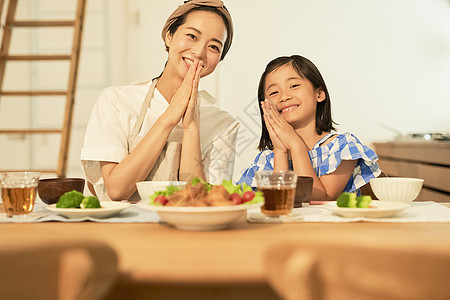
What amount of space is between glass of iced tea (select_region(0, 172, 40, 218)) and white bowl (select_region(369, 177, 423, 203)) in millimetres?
923

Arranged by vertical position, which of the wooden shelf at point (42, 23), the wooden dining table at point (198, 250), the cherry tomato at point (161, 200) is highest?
the wooden shelf at point (42, 23)

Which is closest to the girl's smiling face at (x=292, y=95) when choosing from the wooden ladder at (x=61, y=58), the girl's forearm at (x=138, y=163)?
the girl's forearm at (x=138, y=163)

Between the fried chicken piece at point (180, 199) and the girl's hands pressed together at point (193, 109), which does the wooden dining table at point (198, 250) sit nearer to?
the fried chicken piece at point (180, 199)

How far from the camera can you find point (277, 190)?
1030 millimetres

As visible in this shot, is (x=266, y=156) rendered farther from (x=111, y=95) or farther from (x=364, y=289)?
(x=364, y=289)

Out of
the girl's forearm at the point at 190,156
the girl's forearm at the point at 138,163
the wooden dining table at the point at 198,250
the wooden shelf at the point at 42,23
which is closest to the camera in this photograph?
the wooden dining table at the point at 198,250

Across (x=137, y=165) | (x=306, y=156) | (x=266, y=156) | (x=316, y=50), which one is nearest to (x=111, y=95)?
(x=137, y=165)

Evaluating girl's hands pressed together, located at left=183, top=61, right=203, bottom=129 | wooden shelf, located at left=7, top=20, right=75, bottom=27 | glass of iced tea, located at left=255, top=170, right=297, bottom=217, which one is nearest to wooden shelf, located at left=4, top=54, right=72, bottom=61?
wooden shelf, located at left=7, top=20, right=75, bottom=27

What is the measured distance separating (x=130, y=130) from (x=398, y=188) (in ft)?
3.60

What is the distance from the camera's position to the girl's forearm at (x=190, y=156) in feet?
5.52

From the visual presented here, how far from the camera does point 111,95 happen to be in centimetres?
191

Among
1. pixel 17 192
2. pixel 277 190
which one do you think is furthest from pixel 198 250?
pixel 17 192

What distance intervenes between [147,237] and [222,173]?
1.15m

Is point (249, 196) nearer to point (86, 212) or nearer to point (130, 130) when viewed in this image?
point (86, 212)
